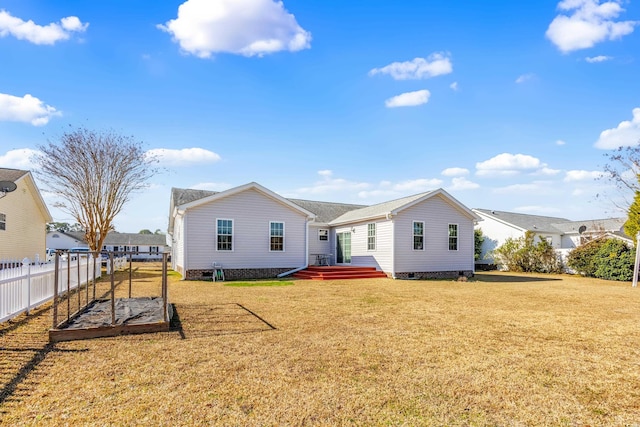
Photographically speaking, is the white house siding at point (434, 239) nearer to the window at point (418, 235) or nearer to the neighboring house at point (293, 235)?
the neighboring house at point (293, 235)

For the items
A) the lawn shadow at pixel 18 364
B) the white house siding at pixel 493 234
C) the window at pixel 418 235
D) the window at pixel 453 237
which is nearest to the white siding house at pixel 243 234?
the window at pixel 418 235

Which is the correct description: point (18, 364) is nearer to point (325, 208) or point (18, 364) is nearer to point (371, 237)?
point (371, 237)

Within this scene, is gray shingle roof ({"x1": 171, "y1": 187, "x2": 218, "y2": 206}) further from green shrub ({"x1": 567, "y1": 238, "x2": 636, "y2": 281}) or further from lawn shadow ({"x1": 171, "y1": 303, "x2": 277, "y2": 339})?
green shrub ({"x1": 567, "y1": 238, "x2": 636, "y2": 281})

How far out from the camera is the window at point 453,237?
771 inches

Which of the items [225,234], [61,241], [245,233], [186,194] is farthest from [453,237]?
[61,241]

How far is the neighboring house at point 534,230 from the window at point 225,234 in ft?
67.6

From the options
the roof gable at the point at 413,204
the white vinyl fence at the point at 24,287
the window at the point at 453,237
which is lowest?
the white vinyl fence at the point at 24,287

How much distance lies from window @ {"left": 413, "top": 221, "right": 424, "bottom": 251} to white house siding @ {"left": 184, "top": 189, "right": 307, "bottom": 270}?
592 cm

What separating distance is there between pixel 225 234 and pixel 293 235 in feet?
12.0

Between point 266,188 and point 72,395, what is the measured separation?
14.7 meters

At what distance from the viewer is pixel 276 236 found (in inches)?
736

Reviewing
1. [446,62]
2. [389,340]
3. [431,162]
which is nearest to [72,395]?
[389,340]

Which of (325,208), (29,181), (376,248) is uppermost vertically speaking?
(29,181)

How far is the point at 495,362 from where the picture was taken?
4.91 m
